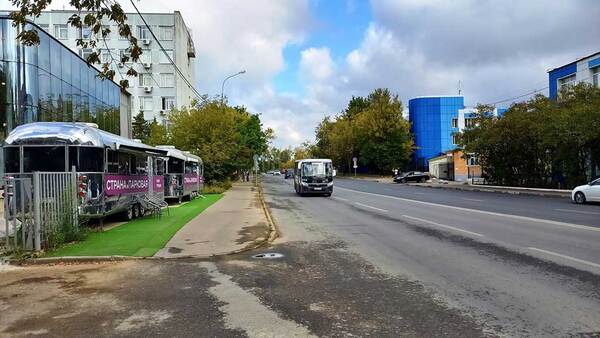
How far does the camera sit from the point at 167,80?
69.3m

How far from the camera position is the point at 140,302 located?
7070 millimetres

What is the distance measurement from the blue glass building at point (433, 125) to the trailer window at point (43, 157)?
71904 mm

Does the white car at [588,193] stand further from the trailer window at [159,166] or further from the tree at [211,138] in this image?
the tree at [211,138]

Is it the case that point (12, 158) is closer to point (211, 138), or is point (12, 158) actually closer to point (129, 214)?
point (129, 214)

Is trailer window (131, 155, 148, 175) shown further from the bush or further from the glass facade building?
the bush

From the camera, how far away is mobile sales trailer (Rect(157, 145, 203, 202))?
27.2 metres

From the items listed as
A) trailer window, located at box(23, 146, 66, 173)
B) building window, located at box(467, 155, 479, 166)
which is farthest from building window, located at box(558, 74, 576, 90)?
trailer window, located at box(23, 146, 66, 173)

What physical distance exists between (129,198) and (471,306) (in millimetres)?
14213

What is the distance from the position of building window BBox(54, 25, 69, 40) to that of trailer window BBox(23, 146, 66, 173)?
5830 cm

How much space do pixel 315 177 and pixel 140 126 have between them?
133 feet

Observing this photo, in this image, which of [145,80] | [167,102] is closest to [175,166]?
[167,102]

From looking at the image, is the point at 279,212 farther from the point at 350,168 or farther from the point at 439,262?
the point at 350,168

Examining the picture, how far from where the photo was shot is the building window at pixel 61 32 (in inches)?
2611

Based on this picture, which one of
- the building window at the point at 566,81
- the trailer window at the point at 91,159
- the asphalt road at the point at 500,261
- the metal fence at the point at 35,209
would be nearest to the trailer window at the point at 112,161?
the trailer window at the point at 91,159
